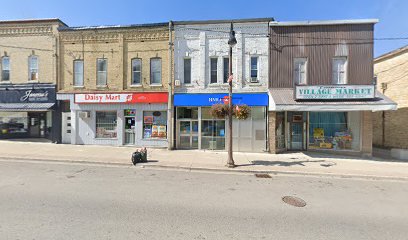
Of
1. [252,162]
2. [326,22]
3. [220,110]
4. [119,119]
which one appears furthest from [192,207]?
[326,22]

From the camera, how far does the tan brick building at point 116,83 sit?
47.5 feet

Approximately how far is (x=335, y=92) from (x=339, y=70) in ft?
6.74

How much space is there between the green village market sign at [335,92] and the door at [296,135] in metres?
2.57

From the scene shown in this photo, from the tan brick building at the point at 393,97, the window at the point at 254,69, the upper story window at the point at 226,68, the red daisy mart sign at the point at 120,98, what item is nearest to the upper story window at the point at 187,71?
the red daisy mart sign at the point at 120,98

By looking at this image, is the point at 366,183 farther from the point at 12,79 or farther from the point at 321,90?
the point at 12,79

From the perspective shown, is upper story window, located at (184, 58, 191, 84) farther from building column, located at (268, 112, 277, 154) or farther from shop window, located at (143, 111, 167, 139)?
building column, located at (268, 112, 277, 154)

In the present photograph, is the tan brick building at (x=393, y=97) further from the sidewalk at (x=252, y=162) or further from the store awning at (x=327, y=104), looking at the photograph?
the sidewalk at (x=252, y=162)

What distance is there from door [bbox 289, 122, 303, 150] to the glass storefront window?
63.7ft

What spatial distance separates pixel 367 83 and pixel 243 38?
312 inches

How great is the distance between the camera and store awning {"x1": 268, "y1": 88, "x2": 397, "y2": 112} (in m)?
11.4


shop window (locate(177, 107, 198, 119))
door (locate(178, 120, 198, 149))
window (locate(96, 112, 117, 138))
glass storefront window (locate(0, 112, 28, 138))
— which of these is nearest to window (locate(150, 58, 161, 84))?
shop window (locate(177, 107, 198, 119))

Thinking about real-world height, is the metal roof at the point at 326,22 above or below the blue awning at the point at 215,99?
above

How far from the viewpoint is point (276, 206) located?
5410 mm

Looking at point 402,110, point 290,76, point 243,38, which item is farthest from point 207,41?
point 402,110
